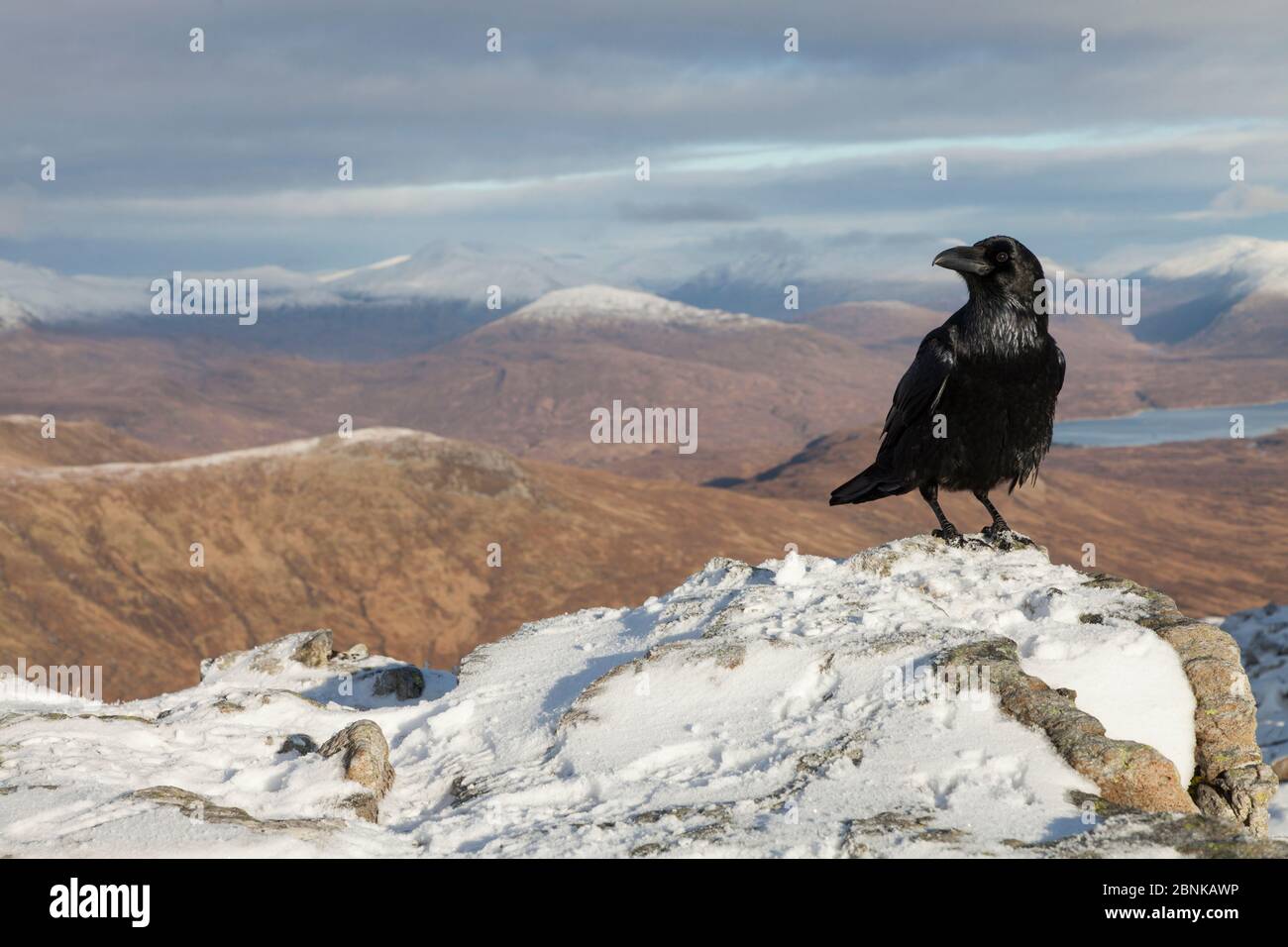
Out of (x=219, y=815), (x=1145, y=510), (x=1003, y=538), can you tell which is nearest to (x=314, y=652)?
(x=219, y=815)

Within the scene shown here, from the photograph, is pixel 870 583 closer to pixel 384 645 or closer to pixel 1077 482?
pixel 384 645

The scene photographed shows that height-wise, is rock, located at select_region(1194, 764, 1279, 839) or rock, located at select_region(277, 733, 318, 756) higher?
rock, located at select_region(277, 733, 318, 756)

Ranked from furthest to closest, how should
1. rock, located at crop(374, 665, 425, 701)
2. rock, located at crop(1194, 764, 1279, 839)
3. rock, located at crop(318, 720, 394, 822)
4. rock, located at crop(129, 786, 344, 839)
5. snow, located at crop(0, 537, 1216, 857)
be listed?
rock, located at crop(374, 665, 425, 701), rock, located at crop(1194, 764, 1279, 839), rock, located at crop(318, 720, 394, 822), rock, located at crop(129, 786, 344, 839), snow, located at crop(0, 537, 1216, 857)

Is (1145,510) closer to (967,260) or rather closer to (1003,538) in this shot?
(1003,538)

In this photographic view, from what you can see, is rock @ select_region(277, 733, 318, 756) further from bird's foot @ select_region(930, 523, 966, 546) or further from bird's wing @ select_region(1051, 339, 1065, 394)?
bird's wing @ select_region(1051, 339, 1065, 394)

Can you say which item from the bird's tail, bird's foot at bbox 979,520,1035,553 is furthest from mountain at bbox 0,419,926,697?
bird's foot at bbox 979,520,1035,553

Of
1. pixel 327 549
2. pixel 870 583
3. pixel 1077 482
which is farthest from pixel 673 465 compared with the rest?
pixel 870 583
